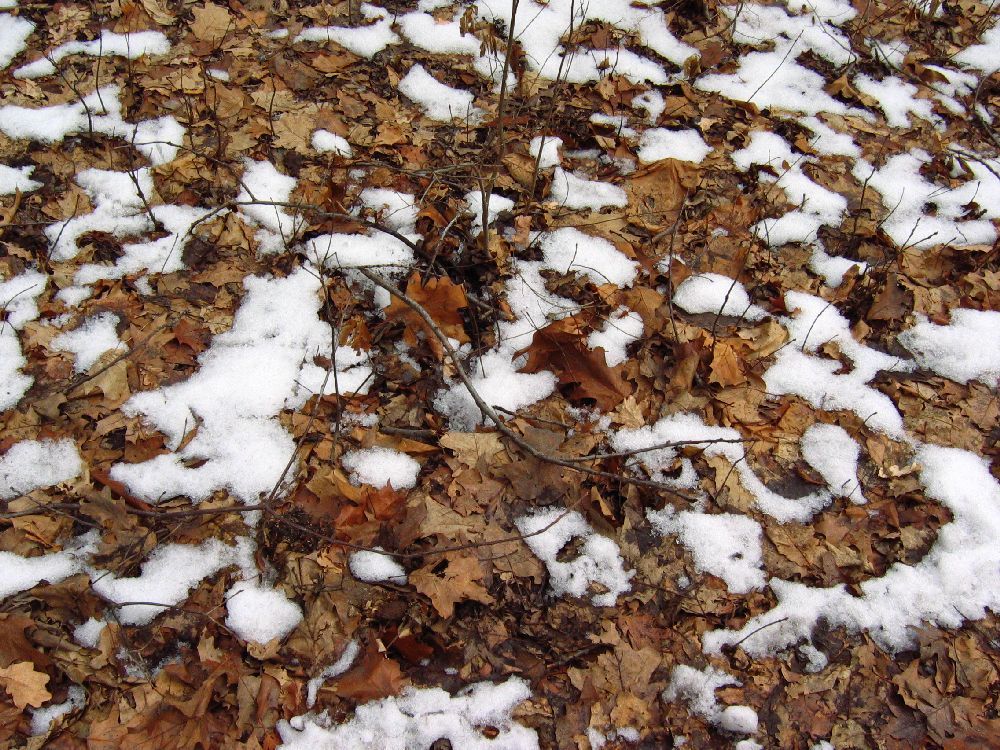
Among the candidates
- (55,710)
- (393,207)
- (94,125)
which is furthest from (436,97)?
(55,710)

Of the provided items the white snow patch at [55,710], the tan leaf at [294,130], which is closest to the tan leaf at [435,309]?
the tan leaf at [294,130]

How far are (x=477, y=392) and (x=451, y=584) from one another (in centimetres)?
78

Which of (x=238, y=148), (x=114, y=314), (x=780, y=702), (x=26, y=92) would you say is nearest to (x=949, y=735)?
(x=780, y=702)

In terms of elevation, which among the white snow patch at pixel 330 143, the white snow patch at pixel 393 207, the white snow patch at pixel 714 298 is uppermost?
the white snow patch at pixel 330 143

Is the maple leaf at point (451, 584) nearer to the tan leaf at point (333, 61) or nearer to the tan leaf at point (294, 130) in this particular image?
the tan leaf at point (294, 130)

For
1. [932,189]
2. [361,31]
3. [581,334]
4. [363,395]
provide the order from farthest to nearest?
[361,31] → [932,189] → [581,334] → [363,395]

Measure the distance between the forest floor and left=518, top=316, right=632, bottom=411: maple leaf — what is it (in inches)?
0.6

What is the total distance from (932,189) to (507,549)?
3.16 metres

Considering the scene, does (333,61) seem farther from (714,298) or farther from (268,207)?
(714,298)

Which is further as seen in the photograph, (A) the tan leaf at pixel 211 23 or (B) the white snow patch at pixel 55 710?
(A) the tan leaf at pixel 211 23

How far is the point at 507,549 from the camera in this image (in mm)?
2338

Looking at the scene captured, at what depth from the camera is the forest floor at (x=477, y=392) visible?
2.12m

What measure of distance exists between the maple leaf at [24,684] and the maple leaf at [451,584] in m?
1.13

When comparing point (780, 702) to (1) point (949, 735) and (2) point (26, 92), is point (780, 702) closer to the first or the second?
(1) point (949, 735)
